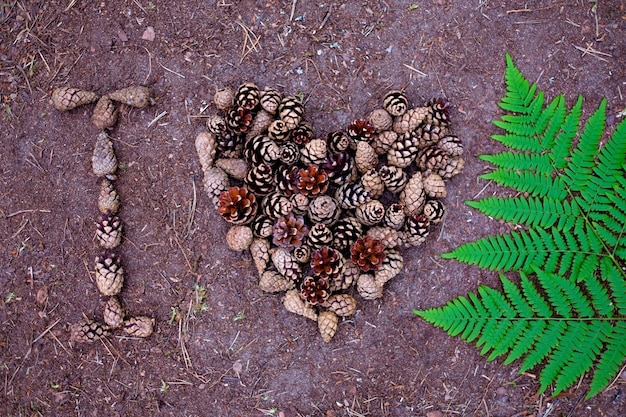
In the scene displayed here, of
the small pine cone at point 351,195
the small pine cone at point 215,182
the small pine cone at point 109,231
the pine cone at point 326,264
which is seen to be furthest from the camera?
the small pine cone at point 109,231

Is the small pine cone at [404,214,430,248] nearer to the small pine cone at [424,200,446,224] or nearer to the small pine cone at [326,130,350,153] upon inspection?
the small pine cone at [424,200,446,224]

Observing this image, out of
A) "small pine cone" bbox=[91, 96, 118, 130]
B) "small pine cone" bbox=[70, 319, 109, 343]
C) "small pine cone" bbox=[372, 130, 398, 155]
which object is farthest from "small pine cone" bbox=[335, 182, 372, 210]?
"small pine cone" bbox=[70, 319, 109, 343]

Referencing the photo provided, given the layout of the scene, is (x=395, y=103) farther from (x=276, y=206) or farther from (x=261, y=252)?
(x=261, y=252)

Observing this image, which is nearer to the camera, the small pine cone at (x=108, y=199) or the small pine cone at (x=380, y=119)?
the small pine cone at (x=380, y=119)

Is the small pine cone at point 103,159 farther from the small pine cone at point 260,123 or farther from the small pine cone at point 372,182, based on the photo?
the small pine cone at point 372,182

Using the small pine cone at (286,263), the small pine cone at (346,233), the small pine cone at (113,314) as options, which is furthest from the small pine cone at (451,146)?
the small pine cone at (113,314)

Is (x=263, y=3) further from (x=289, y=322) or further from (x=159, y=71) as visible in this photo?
(x=289, y=322)

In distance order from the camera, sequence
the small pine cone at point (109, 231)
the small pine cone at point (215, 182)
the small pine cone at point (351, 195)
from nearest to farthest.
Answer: the small pine cone at point (351, 195) → the small pine cone at point (215, 182) → the small pine cone at point (109, 231)
